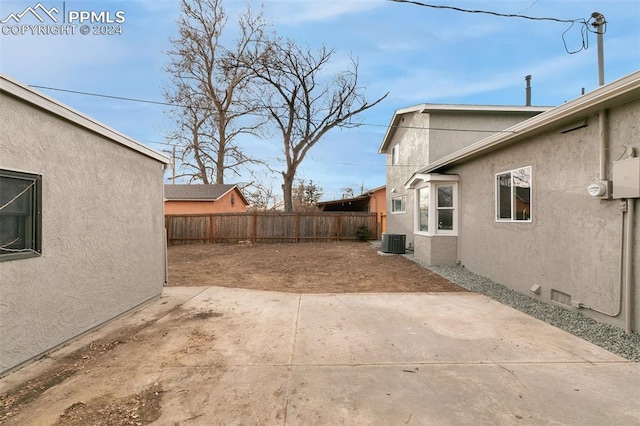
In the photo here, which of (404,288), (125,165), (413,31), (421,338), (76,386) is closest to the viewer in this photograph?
(76,386)

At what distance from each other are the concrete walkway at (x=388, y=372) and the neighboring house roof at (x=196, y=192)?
48.1 feet

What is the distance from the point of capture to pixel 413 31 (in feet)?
24.3

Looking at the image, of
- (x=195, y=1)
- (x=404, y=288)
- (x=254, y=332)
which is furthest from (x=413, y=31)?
(x=195, y=1)

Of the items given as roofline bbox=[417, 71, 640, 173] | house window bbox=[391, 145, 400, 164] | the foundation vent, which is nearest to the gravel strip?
the foundation vent

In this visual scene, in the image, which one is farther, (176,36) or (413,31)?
(176,36)

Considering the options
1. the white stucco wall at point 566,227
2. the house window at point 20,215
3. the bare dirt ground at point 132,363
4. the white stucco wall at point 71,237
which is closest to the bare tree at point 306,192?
the bare dirt ground at point 132,363

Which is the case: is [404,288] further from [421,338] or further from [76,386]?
[76,386]

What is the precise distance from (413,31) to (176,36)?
16894 millimetres

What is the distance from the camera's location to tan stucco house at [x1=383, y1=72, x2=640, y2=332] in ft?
12.3

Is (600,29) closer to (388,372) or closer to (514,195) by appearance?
(514,195)

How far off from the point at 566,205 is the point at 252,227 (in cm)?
1363

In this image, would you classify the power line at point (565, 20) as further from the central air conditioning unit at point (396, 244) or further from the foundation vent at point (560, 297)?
the central air conditioning unit at point (396, 244)

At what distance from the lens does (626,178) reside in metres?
3.70

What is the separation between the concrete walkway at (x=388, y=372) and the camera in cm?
227
